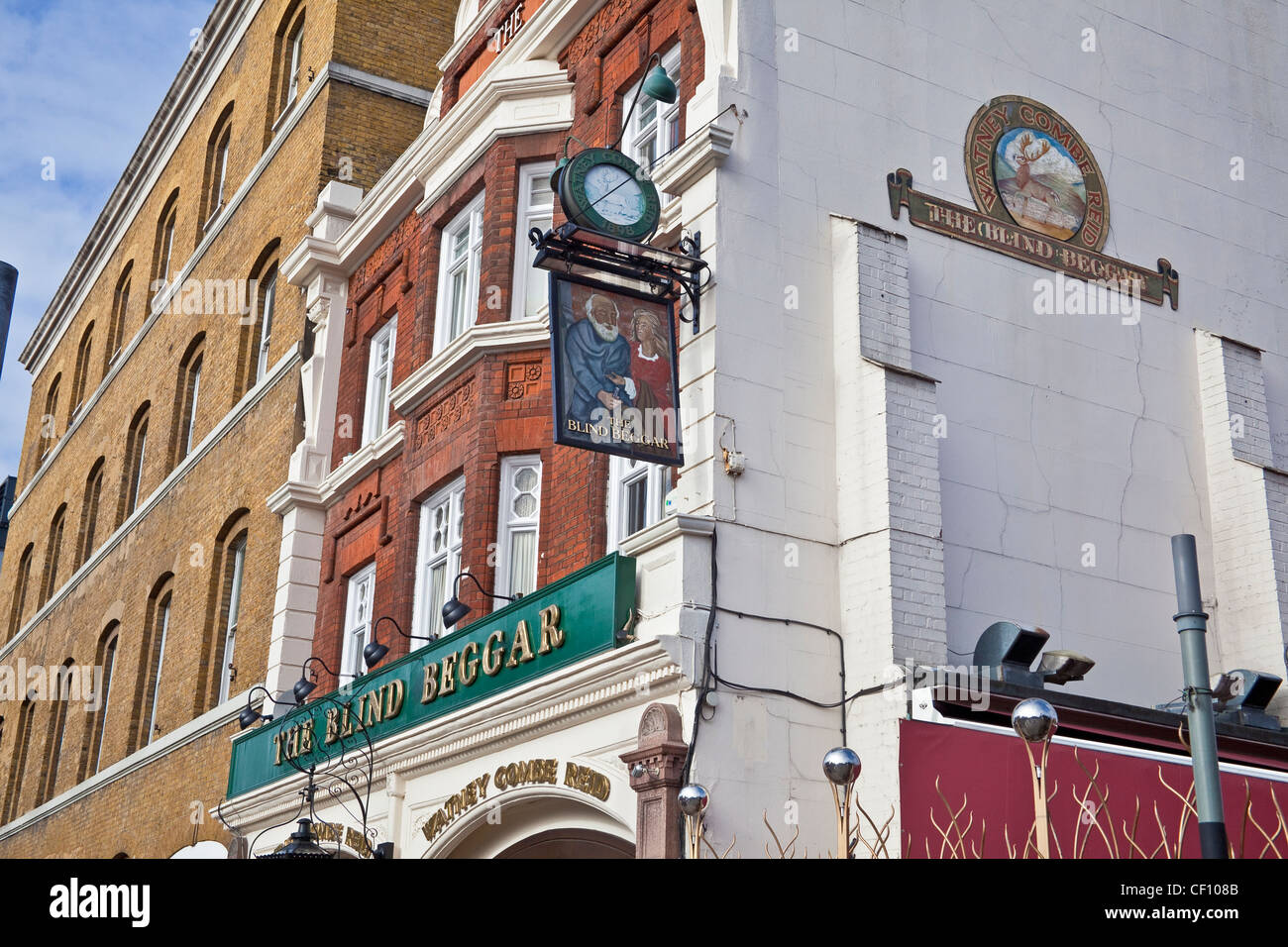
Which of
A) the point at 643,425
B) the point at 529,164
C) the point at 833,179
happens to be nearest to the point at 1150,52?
the point at 833,179

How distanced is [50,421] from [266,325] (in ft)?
61.6

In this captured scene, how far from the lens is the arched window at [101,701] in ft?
94.0

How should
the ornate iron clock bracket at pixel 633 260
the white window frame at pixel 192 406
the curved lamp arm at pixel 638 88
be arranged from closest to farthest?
the ornate iron clock bracket at pixel 633 260
the curved lamp arm at pixel 638 88
the white window frame at pixel 192 406

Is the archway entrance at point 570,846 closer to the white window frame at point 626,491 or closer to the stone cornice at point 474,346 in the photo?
the white window frame at point 626,491

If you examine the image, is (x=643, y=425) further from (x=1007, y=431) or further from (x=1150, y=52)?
(x=1150, y=52)

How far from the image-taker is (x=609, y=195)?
42.7ft

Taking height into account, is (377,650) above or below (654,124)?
below

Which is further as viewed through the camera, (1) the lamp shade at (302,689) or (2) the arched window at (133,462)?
(2) the arched window at (133,462)

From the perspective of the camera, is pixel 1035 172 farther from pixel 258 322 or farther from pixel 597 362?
pixel 258 322

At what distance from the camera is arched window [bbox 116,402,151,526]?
31031 mm

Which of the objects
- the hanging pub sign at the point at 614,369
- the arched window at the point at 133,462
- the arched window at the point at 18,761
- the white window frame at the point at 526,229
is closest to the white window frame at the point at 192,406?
the arched window at the point at 133,462

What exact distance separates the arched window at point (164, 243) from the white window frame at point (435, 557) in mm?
17852

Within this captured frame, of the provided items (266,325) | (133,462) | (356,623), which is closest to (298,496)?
(356,623)
